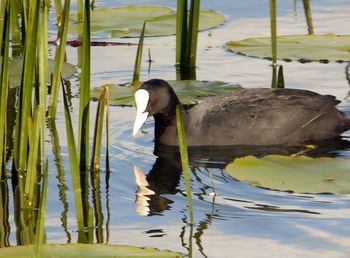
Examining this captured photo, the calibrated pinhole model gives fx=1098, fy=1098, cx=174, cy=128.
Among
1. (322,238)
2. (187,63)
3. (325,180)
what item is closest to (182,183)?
(325,180)

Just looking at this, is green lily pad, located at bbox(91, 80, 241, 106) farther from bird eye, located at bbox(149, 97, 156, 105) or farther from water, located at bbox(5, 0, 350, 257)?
bird eye, located at bbox(149, 97, 156, 105)

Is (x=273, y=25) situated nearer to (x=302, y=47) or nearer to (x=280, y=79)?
(x=280, y=79)

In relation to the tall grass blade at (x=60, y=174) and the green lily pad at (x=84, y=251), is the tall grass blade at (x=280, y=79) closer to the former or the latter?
the tall grass blade at (x=60, y=174)

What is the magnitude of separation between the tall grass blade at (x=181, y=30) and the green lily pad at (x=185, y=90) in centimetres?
33

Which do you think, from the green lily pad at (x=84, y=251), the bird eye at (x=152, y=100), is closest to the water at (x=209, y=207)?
the bird eye at (x=152, y=100)

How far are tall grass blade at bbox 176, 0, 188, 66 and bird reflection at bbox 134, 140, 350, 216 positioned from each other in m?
1.13

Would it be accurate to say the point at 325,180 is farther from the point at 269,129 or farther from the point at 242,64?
the point at 242,64

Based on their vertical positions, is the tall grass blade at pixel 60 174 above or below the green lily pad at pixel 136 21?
below

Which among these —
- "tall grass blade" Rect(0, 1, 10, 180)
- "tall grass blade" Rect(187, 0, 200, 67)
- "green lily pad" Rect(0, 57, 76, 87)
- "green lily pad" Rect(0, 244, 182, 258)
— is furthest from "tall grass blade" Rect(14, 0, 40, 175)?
"tall grass blade" Rect(187, 0, 200, 67)

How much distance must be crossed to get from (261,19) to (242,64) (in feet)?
4.35

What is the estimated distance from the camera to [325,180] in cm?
586

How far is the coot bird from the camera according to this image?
23.8ft

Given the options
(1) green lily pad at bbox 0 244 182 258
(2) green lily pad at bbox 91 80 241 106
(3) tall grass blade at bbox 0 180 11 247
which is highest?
(2) green lily pad at bbox 91 80 241 106

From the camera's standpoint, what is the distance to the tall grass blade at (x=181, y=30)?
786 centimetres
